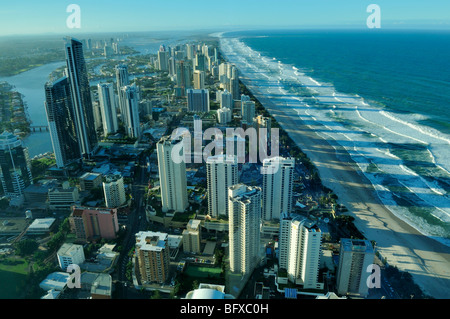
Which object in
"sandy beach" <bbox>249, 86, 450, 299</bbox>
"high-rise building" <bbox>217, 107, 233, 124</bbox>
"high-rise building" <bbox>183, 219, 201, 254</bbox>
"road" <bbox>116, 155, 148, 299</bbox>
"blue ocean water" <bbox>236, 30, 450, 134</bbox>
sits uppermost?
"blue ocean water" <bbox>236, 30, 450, 134</bbox>

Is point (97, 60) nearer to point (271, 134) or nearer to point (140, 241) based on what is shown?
point (271, 134)

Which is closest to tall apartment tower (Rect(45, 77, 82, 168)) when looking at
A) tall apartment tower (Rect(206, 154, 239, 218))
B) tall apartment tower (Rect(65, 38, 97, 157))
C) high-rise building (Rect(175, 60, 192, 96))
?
tall apartment tower (Rect(65, 38, 97, 157))

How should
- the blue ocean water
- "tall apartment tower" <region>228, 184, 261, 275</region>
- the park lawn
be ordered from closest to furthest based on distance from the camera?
the park lawn, "tall apartment tower" <region>228, 184, 261, 275</region>, the blue ocean water

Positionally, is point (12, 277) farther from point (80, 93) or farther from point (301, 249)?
point (80, 93)

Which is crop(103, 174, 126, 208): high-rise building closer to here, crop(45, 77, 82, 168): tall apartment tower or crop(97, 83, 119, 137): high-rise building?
crop(45, 77, 82, 168): tall apartment tower

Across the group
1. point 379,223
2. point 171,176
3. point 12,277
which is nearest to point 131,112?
point 171,176

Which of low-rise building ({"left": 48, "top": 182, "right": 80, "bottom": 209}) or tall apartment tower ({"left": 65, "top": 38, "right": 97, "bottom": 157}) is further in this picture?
tall apartment tower ({"left": 65, "top": 38, "right": 97, "bottom": 157})

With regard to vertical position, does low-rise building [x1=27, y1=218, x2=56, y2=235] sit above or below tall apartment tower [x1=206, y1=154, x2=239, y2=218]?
below

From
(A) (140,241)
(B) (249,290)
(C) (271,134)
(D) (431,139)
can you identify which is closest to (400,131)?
(D) (431,139)
